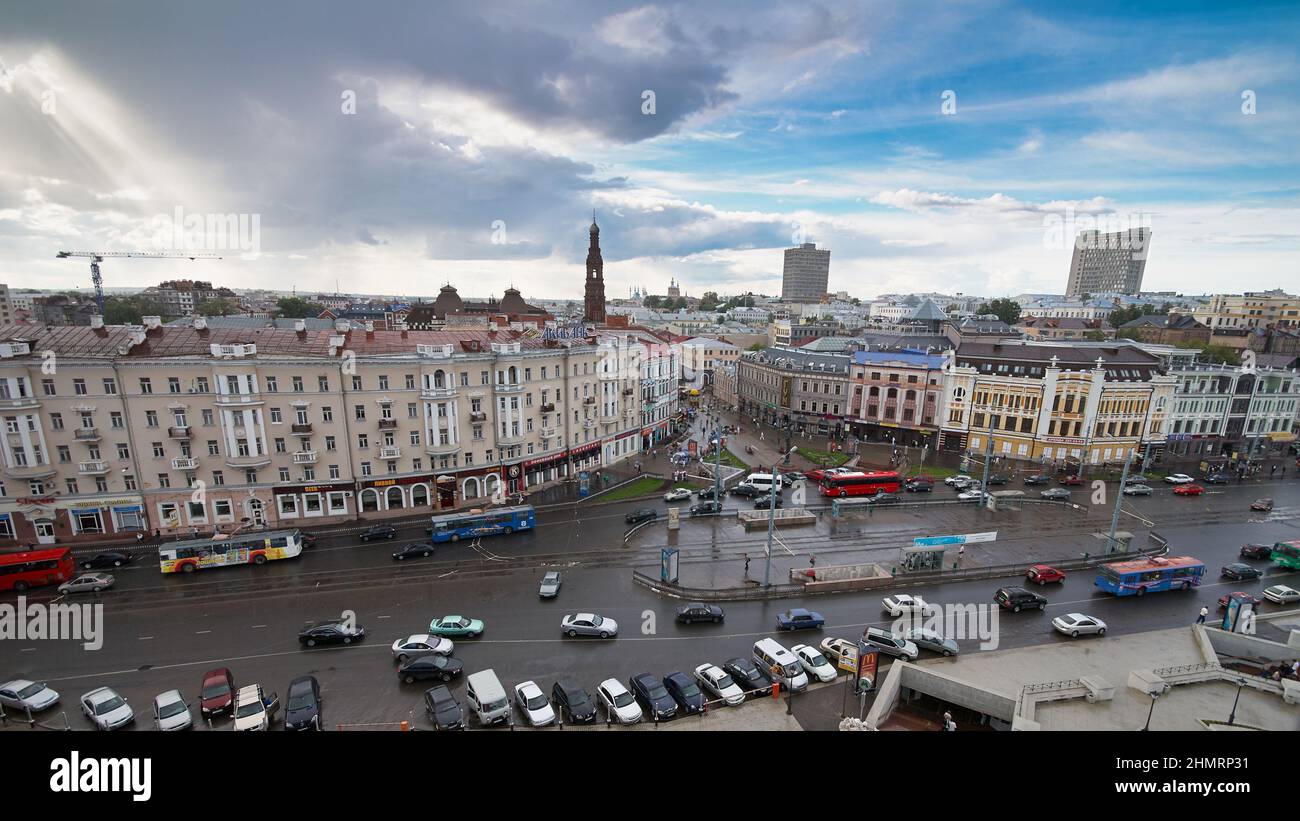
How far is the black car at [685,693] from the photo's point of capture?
941 inches

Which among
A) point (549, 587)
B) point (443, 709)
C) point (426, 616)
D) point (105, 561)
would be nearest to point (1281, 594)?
point (549, 587)

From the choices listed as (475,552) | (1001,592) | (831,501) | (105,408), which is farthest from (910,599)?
(105,408)

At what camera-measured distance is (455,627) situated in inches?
1158

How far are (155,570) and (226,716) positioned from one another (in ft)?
61.9

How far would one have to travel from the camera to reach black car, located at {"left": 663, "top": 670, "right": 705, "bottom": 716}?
78.4 ft

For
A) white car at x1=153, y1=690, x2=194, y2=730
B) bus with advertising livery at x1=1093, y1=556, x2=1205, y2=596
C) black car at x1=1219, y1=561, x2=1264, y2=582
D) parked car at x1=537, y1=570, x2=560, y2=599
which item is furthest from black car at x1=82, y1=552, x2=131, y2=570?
black car at x1=1219, y1=561, x2=1264, y2=582

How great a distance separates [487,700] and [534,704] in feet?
6.12

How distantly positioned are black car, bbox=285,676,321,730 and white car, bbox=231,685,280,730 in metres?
0.69

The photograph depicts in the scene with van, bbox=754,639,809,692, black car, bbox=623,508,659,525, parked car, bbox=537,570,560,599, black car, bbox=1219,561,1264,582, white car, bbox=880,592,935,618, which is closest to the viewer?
van, bbox=754,639,809,692

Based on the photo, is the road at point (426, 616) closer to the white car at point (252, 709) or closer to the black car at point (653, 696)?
the white car at point (252, 709)

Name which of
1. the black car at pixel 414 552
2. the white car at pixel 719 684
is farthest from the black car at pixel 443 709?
the black car at pixel 414 552

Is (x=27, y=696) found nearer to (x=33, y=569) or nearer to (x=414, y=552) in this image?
(x=33, y=569)

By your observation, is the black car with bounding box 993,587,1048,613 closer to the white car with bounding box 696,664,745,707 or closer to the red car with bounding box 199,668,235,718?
the white car with bounding box 696,664,745,707
